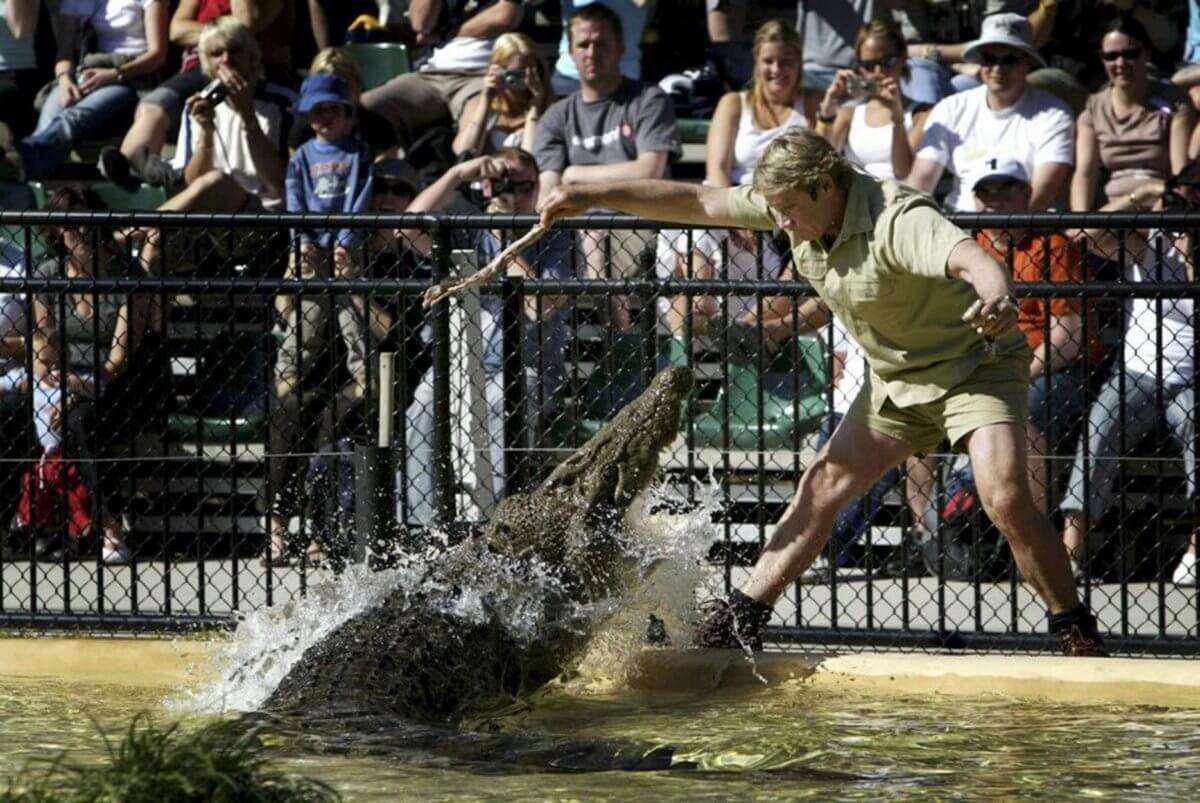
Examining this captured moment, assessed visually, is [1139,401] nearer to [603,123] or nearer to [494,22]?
[603,123]

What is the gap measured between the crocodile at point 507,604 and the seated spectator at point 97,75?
19.2 ft

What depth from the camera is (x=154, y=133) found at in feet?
34.1

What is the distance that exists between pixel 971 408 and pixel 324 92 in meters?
4.74

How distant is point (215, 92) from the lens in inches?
385

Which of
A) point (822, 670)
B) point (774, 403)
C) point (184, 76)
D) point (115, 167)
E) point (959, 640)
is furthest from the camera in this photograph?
point (184, 76)

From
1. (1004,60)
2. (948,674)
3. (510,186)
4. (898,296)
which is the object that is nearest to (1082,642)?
(948,674)

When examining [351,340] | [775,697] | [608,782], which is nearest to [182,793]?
[608,782]

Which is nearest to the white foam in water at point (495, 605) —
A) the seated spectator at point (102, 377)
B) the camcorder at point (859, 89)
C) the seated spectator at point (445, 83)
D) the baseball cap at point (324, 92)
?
the seated spectator at point (102, 377)

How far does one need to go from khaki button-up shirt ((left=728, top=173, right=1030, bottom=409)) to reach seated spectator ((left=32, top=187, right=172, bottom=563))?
105 inches

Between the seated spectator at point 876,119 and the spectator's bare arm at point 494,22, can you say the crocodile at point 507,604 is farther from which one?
the spectator's bare arm at point 494,22

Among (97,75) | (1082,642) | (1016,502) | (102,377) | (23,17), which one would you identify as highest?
(23,17)

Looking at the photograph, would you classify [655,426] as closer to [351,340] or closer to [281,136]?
[351,340]

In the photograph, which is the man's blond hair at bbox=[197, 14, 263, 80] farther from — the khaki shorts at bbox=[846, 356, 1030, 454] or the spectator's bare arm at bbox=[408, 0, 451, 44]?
the khaki shorts at bbox=[846, 356, 1030, 454]

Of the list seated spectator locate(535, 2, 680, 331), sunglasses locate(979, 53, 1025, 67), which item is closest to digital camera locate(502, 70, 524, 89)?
seated spectator locate(535, 2, 680, 331)
